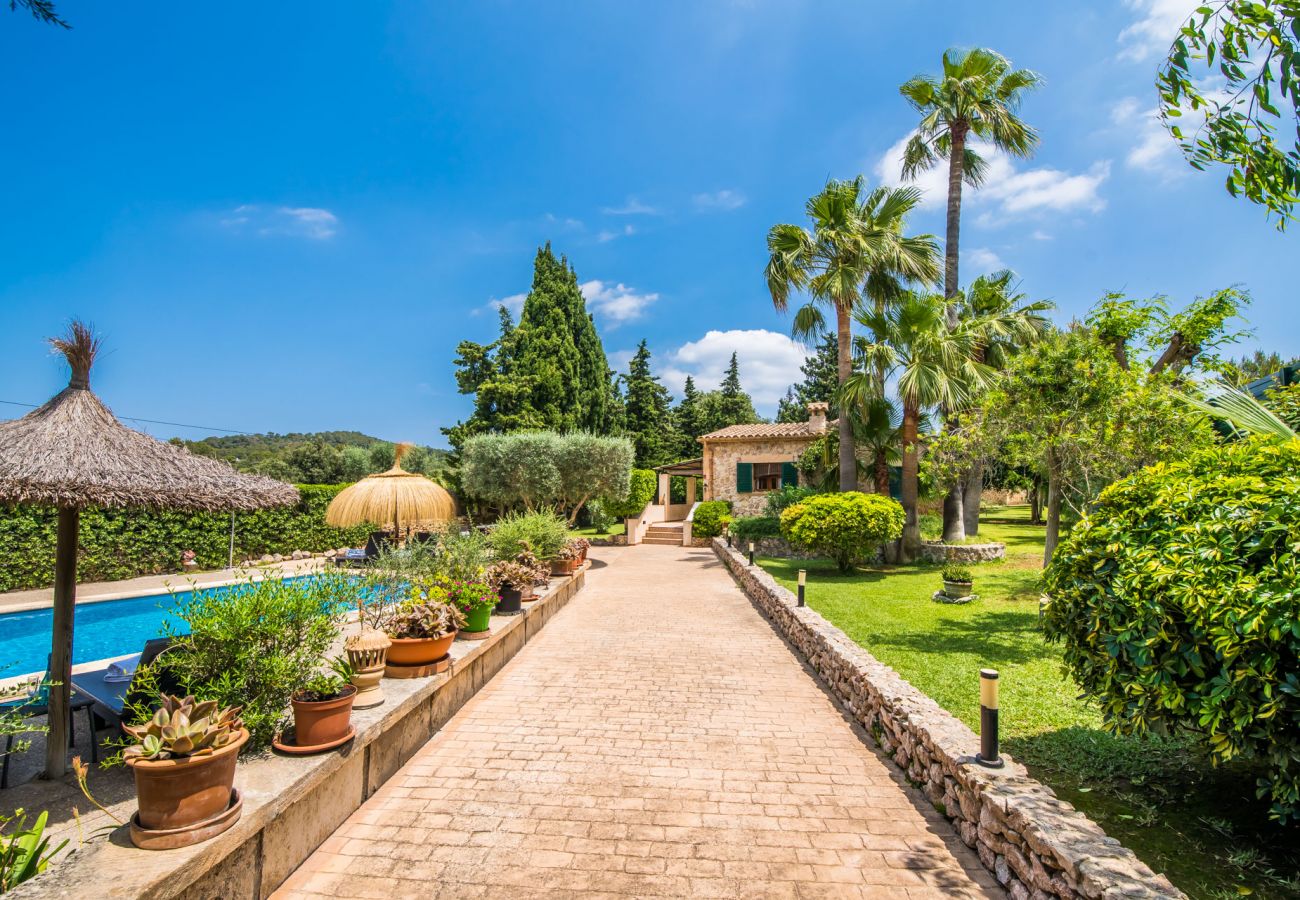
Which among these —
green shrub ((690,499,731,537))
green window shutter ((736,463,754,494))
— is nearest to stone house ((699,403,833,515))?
green window shutter ((736,463,754,494))

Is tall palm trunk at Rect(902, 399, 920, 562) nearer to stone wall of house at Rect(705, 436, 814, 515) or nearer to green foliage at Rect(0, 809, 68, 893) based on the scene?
stone wall of house at Rect(705, 436, 814, 515)

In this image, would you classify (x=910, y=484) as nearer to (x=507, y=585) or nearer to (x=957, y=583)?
(x=957, y=583)

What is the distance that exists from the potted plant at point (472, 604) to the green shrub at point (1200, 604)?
5.19 m

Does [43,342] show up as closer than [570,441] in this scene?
Yes

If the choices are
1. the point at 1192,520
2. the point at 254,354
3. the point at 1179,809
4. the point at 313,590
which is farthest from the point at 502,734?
the point at 254,354

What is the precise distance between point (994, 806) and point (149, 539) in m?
18.6

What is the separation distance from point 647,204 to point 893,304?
744 cm

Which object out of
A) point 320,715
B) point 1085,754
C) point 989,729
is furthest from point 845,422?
point 320,715

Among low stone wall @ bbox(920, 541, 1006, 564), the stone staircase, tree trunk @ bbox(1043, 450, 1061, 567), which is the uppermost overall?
tree trunk @ bbox(1043, 450, 1061, 567)

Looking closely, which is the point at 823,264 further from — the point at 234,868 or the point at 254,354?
the point at 254,354

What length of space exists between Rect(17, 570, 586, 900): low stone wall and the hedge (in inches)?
284

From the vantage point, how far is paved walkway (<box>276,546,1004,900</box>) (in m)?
2.97

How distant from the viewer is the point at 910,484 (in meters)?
15.1

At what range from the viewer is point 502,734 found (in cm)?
495
